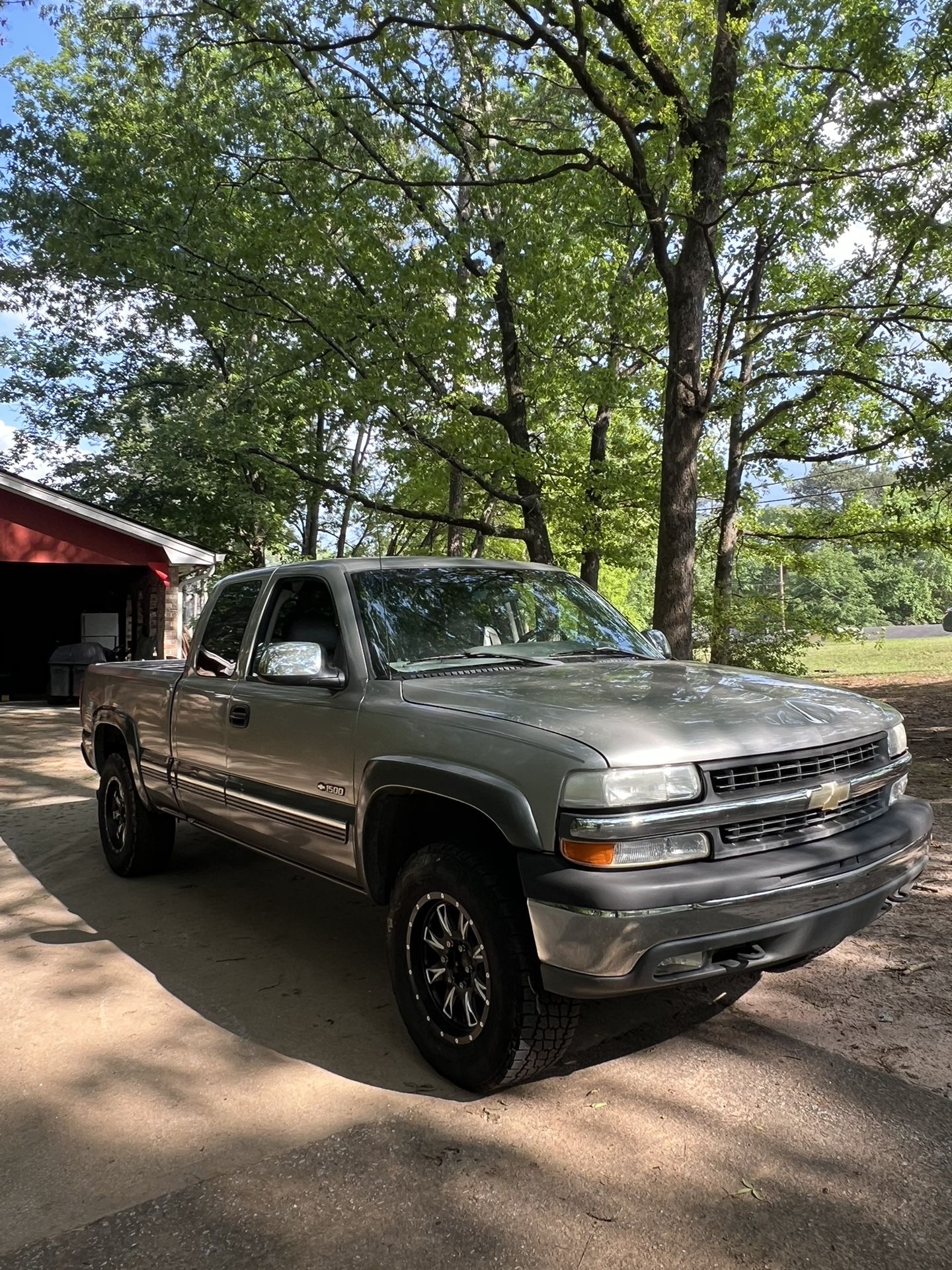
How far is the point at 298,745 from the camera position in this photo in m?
4.02

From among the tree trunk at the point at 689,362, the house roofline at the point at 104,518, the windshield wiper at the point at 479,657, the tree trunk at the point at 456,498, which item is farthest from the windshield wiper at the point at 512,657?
the tree trunk at the point at 456,498

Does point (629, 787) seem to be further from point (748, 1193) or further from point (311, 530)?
point (311, 530)

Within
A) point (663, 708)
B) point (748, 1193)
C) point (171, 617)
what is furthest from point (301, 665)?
point (171, 617)

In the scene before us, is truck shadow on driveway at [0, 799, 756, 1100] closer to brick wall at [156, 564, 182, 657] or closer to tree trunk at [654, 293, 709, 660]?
tree trunk at [654, 293, 709, 660]

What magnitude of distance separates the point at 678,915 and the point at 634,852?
0.22m

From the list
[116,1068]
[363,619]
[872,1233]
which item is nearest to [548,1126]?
[872,1233]

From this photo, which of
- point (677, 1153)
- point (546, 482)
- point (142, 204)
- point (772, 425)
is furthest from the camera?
point (772, 425)

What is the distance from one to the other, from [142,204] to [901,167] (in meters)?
11.2

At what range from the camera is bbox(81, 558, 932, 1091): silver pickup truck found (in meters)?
2.72

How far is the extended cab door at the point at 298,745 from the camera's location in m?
3.75

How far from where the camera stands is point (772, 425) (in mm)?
17766

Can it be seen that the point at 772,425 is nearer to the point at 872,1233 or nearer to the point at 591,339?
the point at 591,339

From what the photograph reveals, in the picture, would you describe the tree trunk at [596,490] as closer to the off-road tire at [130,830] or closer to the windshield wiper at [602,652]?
the off-road tire at [130,830]

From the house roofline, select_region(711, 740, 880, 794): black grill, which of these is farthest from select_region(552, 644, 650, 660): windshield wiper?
the house roofline
